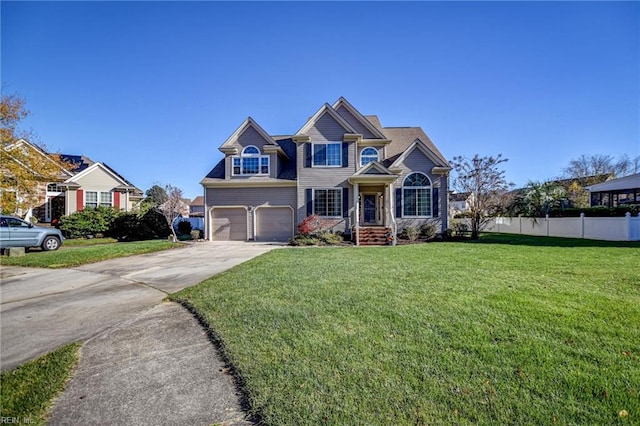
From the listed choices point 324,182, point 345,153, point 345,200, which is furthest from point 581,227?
point 324,182

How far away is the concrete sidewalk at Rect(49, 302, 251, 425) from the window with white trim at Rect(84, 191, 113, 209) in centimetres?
2432

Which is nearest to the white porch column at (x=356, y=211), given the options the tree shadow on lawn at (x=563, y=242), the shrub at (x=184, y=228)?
the tree shadow on lawn at (x=563, y=242)

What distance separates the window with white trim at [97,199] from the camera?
2308 centimetres

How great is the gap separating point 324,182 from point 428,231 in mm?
7026

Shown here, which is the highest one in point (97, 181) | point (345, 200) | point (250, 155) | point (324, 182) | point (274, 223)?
point (250, 155)

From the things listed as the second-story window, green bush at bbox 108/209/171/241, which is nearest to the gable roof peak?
the second-story window

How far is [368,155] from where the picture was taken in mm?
18984

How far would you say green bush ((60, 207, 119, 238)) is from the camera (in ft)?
65.5

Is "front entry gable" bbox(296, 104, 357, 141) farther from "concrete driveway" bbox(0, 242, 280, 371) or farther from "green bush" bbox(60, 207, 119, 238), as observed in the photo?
"green bush" bbox(60, 207, 119, 238)

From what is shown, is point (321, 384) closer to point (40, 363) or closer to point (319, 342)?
point (319, 342)

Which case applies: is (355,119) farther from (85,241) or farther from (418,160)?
(85,241)

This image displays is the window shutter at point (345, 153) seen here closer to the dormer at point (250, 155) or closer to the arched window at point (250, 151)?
the dormer at point (250, 155)

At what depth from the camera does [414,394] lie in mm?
2570

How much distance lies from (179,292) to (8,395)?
344 centimetres
